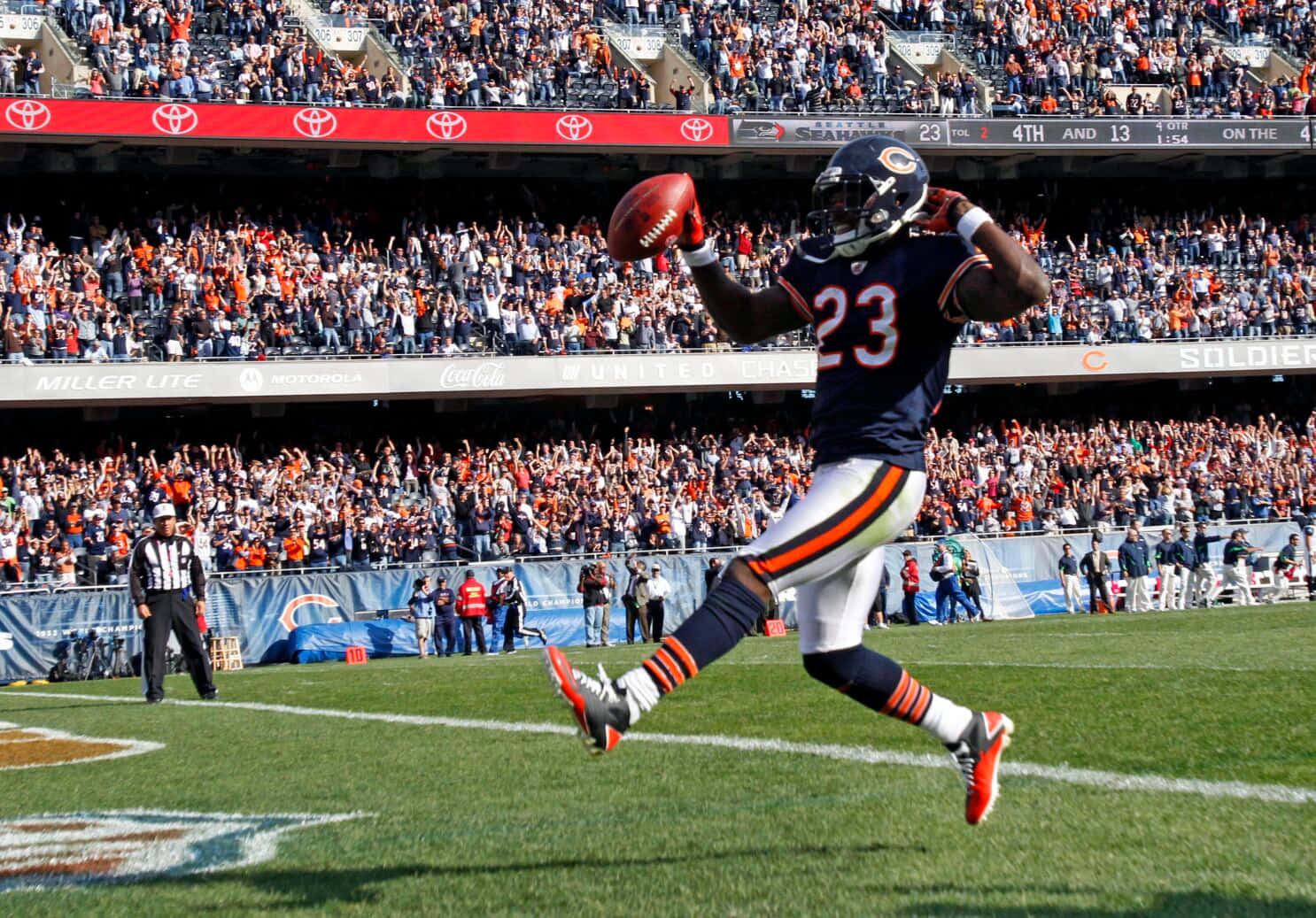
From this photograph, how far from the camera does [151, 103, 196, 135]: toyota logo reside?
2709cm

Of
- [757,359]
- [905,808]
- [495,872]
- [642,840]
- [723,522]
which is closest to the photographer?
[495,872]

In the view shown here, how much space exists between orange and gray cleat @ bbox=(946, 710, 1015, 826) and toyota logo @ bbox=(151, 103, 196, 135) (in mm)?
25503

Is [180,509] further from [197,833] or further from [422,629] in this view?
[197,833]

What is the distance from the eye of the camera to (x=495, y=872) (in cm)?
387

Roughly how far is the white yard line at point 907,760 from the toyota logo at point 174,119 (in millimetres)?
20309

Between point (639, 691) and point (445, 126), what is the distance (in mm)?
26520

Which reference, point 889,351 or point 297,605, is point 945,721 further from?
point 297,605

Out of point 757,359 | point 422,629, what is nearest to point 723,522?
point 757,359

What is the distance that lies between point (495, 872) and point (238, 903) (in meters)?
0.63

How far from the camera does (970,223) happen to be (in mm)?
4062

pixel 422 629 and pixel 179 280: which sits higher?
pixel 179 280

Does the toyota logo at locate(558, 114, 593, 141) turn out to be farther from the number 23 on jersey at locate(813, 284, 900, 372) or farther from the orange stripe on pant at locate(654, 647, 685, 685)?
the orange stripe on pant at locate(654, 647, 685, 685)

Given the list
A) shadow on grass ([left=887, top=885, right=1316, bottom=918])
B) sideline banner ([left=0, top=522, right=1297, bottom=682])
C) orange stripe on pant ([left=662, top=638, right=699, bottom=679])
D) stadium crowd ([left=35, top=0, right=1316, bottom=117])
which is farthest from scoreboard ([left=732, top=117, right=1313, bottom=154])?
shadow on grass ([left=887, top=885, right=1316, bottom=918])

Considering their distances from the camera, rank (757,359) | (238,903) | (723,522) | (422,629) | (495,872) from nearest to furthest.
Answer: (238,903) → (495,872) → (422,629) → (723,522) → (757,359)
